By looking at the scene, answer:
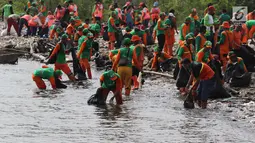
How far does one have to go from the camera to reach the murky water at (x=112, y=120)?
16578 millimetres

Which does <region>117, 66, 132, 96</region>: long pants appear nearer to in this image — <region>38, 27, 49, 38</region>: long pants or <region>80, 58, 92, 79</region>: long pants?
<region>80, 58, 92, 79</region>: long pants

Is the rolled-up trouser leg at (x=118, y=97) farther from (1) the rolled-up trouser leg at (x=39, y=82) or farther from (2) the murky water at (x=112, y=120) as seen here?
(1) the rolled-up trouser leg at (x=39, y=82)

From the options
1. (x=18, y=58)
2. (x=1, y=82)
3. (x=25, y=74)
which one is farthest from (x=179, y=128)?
(x=18, y=58)

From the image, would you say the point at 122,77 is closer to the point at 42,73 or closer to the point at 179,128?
the point at 42,73

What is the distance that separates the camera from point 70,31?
32000 mm

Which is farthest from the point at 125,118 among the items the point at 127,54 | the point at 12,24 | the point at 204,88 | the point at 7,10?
the point at 7,10

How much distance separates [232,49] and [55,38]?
13.8 metres

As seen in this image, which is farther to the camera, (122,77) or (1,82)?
(1,82)

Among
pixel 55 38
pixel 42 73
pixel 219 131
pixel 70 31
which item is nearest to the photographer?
pixel 219 131

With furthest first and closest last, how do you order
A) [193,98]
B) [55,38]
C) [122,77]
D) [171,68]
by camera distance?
1. [55,38]
2. [171,68]
3. [122,77]
4. [193,98]

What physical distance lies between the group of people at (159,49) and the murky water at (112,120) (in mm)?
549

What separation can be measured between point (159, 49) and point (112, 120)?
378 inches

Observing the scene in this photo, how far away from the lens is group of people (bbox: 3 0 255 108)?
20.3 metres

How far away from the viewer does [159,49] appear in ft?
92.2
